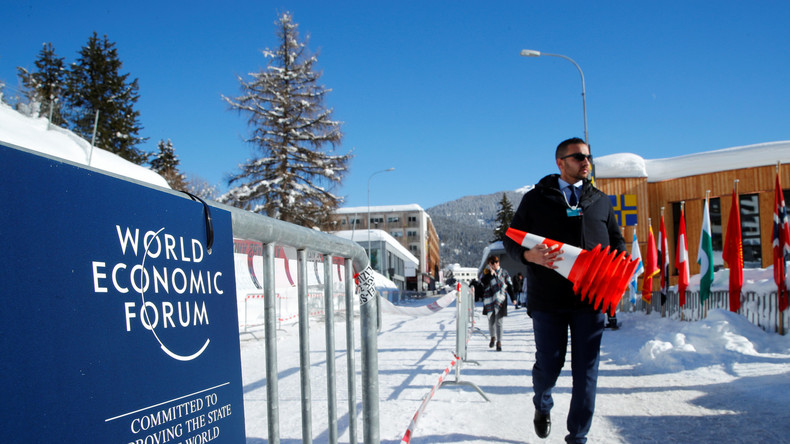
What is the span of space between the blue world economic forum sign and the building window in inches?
1102

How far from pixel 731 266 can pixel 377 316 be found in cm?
995

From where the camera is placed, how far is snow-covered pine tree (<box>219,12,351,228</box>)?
2900 cm

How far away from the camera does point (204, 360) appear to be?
1.40 m

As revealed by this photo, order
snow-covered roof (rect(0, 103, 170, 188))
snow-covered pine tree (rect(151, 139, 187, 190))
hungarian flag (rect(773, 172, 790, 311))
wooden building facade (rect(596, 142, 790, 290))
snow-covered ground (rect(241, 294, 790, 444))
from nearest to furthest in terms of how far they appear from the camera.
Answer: snow-covered ground (rect(241, 294, 790, 444)) → hungarian flag (rect(773, 172, 790, 311)) → snow-covered roof (rect(0, 103, 170, 188)) → wooden building facade (rect(596, 142, 790, 290)) → snow-covered pine tree (rect(151, 139, 187, 190))

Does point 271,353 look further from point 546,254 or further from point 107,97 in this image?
point 107,97

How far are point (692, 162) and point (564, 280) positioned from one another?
26225mm

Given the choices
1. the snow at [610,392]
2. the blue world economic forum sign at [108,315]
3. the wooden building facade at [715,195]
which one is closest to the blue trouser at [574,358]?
the snow at [610,392]

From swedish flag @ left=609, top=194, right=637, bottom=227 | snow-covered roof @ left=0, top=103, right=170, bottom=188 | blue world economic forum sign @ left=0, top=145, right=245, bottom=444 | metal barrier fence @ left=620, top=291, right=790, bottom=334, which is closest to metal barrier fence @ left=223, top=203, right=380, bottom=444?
blue world economic forum sign @ left=0, top=145, right=245, bottom=444

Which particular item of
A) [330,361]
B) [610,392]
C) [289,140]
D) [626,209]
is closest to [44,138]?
[289,140]

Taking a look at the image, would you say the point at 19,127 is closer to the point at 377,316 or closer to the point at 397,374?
the point at 397,374

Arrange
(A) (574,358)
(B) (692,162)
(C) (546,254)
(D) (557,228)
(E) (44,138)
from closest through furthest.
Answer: (C) (546,254)
(A) (574,358)
(D) (557,228)
(E) (44,138)
(B) (692,162)

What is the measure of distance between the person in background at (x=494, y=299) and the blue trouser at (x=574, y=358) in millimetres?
6511

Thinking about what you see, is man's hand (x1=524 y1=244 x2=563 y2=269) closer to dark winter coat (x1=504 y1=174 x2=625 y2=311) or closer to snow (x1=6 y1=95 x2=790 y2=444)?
dark winter coat (x1=504 y1=174 x2=625 y2=311)

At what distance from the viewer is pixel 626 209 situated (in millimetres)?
25172
